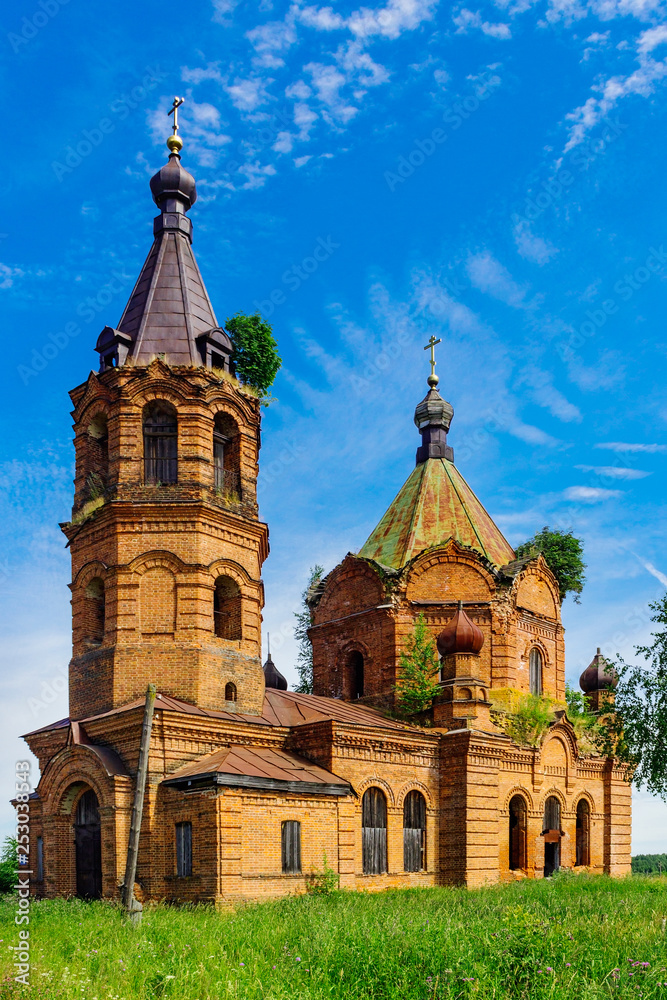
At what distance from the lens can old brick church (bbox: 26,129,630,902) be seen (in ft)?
54.8

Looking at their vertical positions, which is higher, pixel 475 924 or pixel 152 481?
pixel 152 481

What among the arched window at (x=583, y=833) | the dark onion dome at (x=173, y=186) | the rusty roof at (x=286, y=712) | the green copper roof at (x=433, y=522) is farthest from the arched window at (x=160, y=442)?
the arched window at (x=583, y=833)

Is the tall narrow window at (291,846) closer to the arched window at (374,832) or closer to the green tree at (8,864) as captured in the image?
the arched window at (374,832)

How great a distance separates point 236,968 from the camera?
32.4 ft

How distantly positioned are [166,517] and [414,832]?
28.0ft

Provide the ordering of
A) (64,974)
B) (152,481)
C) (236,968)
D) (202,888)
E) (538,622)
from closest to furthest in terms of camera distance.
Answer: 1. (64,974)
2. (236,968)
3. (202,888)
4. (152,481)
5. (538,622)

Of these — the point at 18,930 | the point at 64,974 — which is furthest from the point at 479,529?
the point at 64,974

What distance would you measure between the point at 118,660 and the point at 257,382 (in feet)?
23.2

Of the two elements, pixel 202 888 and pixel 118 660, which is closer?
pixel 202 888

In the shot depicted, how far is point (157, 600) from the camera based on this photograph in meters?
19.0

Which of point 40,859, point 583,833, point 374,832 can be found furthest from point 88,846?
point 583,833

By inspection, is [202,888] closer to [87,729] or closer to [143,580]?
[87,729]

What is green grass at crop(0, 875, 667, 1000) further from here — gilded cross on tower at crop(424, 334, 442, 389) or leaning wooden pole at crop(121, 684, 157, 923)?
gilded cross on tower at crop(424, 334, 442, 389)

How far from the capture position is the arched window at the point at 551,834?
2428 centimetres
